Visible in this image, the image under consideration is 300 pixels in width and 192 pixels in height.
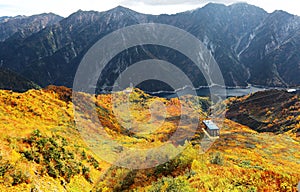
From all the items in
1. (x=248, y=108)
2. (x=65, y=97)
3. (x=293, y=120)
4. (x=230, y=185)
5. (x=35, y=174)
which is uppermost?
(x=230, y=185)

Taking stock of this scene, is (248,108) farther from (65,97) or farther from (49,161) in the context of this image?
(49,161)

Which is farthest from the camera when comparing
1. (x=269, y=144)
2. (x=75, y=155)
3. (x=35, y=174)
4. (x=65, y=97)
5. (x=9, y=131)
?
(x=65, y=97)

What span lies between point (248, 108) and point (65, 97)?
74.6 metres

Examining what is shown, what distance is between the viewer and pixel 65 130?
1535 inches

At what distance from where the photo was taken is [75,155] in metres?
31.2

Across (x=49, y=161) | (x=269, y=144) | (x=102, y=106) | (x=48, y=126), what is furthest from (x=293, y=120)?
(x=49, y=161)

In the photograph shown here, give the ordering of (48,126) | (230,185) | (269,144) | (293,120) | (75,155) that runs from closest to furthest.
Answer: (230,185)
(75,155)
(48,126)
(269,144)
(293,120)

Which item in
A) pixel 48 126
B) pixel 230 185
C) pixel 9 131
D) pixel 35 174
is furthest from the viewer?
pixel 48 126

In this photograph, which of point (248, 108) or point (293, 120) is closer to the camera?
point (293, 120)

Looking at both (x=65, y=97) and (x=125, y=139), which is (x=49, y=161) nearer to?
(x=125, y=139)

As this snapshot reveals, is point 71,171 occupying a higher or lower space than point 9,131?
lower

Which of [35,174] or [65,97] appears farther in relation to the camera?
[65,97]

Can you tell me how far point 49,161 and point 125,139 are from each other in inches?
796

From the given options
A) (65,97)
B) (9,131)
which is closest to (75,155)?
(9,131)
